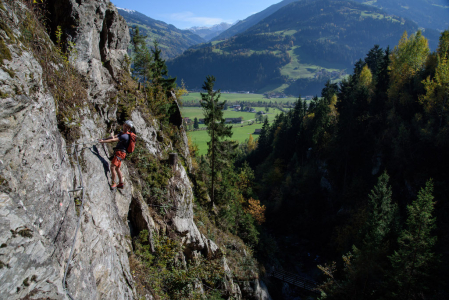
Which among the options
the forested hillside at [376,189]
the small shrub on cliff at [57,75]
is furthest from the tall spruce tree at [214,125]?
the forested hillside at [376,189]

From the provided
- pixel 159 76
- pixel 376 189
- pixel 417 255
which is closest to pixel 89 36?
pixel 159 76

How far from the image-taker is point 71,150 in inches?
285

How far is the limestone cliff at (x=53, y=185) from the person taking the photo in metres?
4.63

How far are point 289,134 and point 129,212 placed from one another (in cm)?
5584

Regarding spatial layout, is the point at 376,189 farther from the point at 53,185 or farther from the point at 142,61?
the point at 142,61

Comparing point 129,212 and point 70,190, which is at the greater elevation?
point 70,190

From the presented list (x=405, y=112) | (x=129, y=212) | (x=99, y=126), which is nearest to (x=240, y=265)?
(x=129, y=212)

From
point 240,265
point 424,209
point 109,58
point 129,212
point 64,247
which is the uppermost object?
point 109,58

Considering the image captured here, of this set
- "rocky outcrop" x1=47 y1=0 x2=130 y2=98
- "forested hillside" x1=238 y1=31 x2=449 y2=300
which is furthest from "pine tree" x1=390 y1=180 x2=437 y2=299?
"rocky outcrop" x1=47 y1=0 x2=130 y2=98

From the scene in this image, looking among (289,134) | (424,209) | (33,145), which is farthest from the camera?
(289,134)

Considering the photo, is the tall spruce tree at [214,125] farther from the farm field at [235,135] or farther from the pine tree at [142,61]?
the farm field at [235,135]

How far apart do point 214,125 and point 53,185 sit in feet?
64.4

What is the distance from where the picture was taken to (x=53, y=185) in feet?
19.2

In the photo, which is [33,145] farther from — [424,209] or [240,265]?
[424,209]
